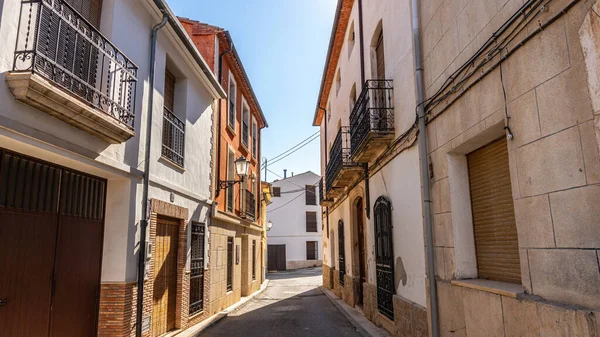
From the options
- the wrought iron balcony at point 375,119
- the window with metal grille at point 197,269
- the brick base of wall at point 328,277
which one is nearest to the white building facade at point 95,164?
the window with metal grille at point 197,269

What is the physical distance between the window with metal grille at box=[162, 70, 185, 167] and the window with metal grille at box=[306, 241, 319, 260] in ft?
99.7

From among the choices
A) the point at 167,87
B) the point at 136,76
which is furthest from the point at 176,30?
the point at 136,76

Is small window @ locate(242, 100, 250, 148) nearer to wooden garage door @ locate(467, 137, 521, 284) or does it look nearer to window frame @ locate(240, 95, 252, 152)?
window frame @ locate(240, 95, 252, 152)

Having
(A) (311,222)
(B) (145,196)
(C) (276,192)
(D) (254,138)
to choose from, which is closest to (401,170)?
(B) (145,196)

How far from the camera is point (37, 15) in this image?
404cm

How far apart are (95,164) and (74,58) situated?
131cm

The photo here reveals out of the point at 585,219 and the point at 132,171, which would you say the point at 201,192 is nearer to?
the point at 132,171

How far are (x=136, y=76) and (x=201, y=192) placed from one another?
13.3 feet

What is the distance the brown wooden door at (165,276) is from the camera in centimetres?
741

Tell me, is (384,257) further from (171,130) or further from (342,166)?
(171,130)

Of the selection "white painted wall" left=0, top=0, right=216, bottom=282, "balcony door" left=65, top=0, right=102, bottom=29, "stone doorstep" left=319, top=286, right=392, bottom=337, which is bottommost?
"stone doorstep" left=319, top=286, right=392, bottom=337

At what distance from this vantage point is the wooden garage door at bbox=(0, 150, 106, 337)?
418 centimetres

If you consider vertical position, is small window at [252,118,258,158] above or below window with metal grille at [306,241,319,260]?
above

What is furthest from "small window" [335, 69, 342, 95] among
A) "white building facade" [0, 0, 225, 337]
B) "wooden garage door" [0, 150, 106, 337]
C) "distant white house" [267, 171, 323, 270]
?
"distant white house" [267, 171, 323, 270]
